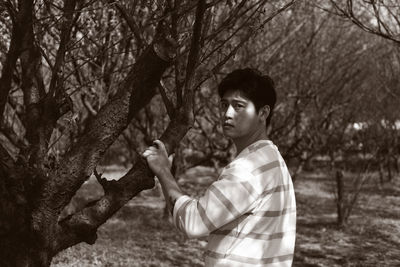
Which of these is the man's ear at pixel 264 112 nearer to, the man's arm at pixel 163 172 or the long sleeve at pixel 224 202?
the long sleeve at pixel 224 202

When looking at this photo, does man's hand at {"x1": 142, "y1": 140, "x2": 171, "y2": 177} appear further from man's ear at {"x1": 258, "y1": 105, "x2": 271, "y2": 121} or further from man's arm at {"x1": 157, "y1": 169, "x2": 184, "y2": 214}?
man's ear at {"x1": 258, "y1": 105, "x2": 271, "y2": 121}

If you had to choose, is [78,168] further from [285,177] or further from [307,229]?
[307,229]

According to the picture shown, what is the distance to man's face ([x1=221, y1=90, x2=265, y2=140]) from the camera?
2.22 metres

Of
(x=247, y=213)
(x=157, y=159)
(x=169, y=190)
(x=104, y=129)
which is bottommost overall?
(x=247, y=213)

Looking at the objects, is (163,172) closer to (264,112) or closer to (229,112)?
(229,112)

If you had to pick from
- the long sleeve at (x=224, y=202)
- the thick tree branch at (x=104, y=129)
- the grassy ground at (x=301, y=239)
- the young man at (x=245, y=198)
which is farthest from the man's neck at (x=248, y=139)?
the grassy ground at (x=301, y=239)

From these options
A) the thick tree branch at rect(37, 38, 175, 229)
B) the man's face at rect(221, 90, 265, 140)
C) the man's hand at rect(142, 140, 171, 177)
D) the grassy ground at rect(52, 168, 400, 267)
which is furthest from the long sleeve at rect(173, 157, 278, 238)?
the grassy ground at rect(52, 168, 400, 267)

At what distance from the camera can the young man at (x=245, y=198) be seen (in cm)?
197

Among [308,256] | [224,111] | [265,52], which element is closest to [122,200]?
[224,111]

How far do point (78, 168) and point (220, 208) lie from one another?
48.8 inches

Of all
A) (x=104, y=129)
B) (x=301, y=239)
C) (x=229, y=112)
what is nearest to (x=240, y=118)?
(x=229, y=112)

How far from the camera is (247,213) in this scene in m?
2.06

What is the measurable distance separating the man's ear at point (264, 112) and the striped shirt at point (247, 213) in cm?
15

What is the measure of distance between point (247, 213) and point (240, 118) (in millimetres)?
384
